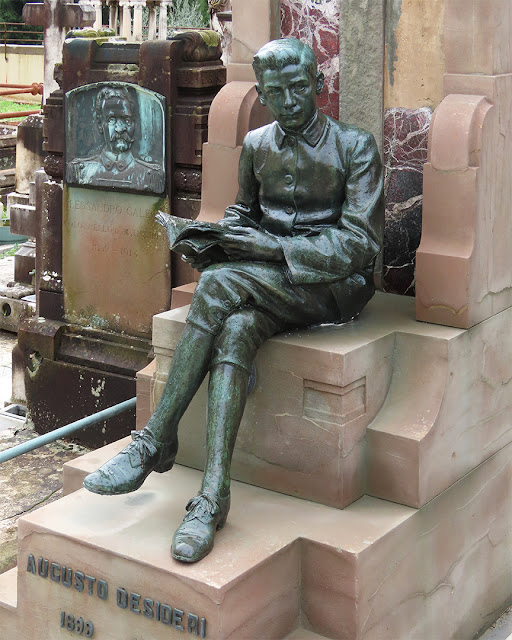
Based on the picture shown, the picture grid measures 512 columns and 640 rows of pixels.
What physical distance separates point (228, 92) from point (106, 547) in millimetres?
2275

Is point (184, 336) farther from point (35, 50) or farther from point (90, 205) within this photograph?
point (35, 50)

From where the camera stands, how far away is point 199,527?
4148 millimetres

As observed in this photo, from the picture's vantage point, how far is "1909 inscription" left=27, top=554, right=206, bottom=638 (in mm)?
4082

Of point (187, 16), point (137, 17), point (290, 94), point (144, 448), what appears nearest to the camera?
point (144, 448)

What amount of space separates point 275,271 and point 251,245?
138mm

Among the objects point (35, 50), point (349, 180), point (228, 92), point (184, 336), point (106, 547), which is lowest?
point (106, 547)

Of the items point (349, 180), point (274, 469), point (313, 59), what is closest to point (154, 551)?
point (274, 469)

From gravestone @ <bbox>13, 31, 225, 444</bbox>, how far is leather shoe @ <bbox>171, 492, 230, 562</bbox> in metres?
2.69

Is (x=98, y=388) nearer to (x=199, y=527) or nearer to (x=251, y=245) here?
(x=251, y=245)

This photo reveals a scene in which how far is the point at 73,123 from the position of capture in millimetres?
7008

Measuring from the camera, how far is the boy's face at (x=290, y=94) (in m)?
4.50

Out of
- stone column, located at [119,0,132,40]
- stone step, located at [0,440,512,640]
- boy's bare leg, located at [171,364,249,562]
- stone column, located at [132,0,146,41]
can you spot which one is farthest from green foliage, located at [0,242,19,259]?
boy's bare leg, located at [171,364,249,562]

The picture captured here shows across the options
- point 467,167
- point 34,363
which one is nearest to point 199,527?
point 467,167

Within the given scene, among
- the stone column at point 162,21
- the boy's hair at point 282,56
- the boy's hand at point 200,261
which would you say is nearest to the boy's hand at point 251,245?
the boy's hand at point 200,261
